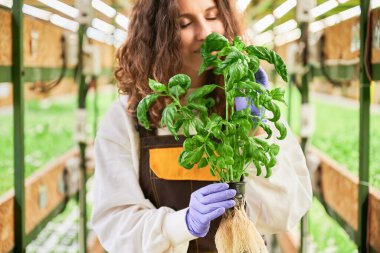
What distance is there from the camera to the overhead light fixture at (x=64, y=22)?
2.48m

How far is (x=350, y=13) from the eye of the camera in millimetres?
2430

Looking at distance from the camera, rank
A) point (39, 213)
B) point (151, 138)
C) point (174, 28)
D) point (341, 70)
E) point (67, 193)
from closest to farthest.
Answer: point (174, 28)
point (151, 138)
point (341, 70)
point (39, 213)
point (67, 193)

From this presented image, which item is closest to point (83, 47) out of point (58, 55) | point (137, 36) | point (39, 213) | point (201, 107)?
point (58, 55)

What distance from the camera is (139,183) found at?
5.90ft

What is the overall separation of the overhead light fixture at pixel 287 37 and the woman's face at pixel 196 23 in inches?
47.5

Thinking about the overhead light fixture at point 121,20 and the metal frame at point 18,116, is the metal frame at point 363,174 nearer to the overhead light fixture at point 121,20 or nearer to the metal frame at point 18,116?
the overhead light fixture at point 121,20

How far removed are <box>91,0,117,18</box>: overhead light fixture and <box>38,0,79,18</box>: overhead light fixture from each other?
0.09m

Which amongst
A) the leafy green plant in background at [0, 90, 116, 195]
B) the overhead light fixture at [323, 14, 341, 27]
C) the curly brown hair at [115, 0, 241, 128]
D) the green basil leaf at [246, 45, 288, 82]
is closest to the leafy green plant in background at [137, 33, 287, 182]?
the green basil leaf at [246, 45, 288, 82]

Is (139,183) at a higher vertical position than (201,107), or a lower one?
lower

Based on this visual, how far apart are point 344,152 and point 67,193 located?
1719mm

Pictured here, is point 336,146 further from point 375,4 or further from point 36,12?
point 36,12

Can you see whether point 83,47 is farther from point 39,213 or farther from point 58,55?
point 39,213

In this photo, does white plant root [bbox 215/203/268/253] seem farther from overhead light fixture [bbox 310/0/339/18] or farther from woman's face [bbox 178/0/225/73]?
overhead light fixture [bbox 310/0/339/18]

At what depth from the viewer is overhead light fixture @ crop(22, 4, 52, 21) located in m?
2.25
